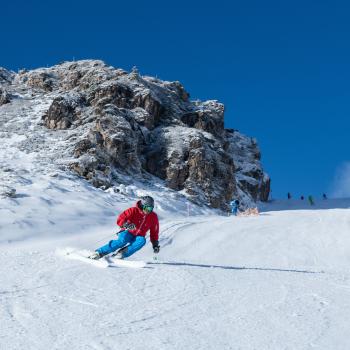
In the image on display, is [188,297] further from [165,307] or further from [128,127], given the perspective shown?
[128,127]

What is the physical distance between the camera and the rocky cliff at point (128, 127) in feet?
105

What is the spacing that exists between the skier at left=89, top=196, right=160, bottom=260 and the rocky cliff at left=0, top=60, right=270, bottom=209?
17970 millimetres

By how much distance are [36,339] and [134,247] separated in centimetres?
490

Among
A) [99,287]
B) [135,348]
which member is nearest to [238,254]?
[99,287]

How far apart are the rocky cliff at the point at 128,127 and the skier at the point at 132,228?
59.0 feet

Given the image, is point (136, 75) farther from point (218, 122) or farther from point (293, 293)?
point (293, 293)

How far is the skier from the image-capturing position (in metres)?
8.88

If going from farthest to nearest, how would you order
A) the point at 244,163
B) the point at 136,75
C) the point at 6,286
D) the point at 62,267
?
the point at 244,163, the point at 136,75, the point at 62,267, the point at 6,286

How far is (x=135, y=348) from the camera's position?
3.93 meters

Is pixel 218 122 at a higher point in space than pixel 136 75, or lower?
lower

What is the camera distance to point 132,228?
352 inches

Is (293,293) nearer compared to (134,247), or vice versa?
(293,293)

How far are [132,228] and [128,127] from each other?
2611 centimetres

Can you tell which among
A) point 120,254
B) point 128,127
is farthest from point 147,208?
point 128,127
